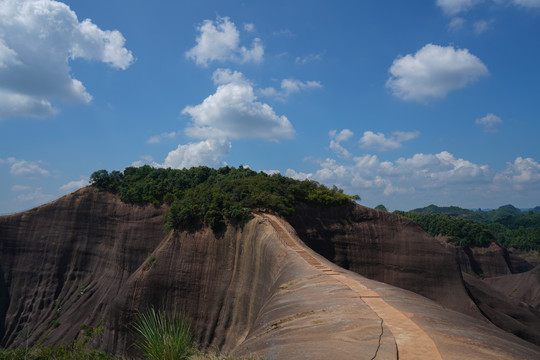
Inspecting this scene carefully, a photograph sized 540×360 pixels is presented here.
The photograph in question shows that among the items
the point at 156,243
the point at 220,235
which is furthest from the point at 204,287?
the point at 156,243

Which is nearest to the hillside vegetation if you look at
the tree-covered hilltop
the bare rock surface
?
the bare rock surface

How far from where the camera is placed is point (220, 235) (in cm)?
2323

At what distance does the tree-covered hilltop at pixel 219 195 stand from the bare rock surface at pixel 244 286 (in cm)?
111

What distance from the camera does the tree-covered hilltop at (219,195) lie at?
23.8 meters

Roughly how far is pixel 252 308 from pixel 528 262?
231ft

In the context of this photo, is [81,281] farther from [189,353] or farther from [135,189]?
[189,353]

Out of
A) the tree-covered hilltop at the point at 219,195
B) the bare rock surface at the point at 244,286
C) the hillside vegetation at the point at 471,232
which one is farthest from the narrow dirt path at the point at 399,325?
the hillside vegetation at the point at 471,232

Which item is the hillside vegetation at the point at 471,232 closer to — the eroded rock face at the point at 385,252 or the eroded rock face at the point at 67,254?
the eroded rock face at the point at 385,252

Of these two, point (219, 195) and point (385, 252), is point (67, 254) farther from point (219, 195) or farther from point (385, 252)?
point (385, 252)

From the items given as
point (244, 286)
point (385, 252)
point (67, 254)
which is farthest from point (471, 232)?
point (67, 254)

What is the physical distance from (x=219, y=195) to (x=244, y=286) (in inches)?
288

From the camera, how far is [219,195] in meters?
24.7

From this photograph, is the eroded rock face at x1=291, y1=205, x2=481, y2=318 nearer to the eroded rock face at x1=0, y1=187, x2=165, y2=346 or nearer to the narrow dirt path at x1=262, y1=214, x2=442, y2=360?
the narrow dirt path at x1=262, y1=214, x2=442, y2=360

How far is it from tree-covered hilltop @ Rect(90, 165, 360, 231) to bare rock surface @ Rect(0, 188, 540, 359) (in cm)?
111
